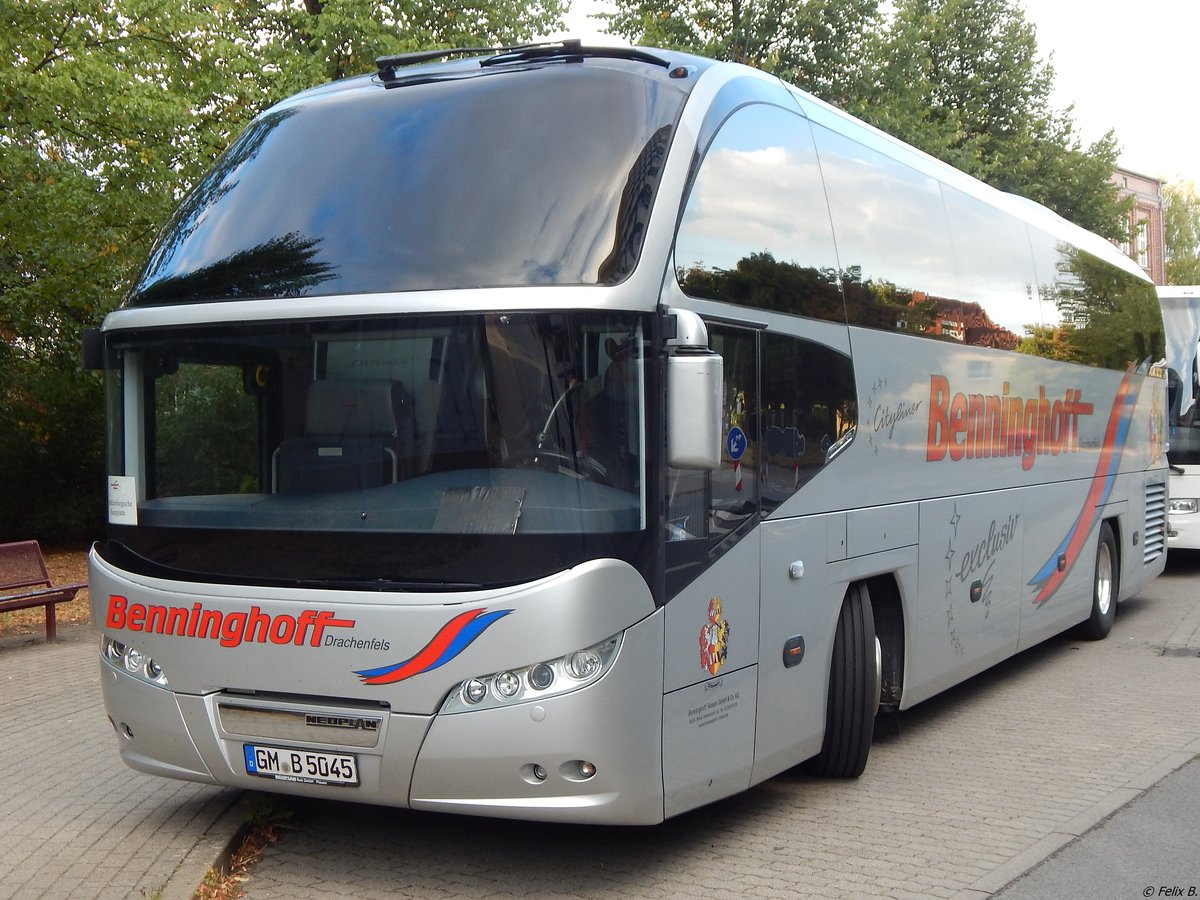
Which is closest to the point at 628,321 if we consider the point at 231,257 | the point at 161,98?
the point at 231,257

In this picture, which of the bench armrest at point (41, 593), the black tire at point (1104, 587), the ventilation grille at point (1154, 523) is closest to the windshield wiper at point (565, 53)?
the bench armrest at point (41, 593)

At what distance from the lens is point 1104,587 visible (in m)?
12.5

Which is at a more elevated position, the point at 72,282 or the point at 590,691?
the point at 72,282

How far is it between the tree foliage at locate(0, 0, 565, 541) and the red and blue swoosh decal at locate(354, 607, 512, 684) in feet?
37.6

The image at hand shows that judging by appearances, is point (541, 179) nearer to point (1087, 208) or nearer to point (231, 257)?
point (231, 257)

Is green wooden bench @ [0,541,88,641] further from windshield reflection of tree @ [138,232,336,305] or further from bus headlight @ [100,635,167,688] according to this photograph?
windshield reflection of tree @ [138,232,336,305]

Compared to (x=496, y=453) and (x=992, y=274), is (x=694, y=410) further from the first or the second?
(x=992, y=274)

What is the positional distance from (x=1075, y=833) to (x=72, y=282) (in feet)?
46.2

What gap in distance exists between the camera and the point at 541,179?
17.8 ft

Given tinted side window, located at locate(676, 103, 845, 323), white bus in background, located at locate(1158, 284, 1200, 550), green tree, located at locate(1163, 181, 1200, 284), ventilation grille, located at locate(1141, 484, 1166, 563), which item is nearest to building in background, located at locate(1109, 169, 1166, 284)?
green tree, located at locate(1163, 181, 1200, 284)

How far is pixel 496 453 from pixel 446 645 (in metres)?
0.74

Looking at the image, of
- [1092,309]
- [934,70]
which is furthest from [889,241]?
[934,70]

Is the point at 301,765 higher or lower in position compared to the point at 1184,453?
lower

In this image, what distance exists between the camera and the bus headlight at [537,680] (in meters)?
5.02
